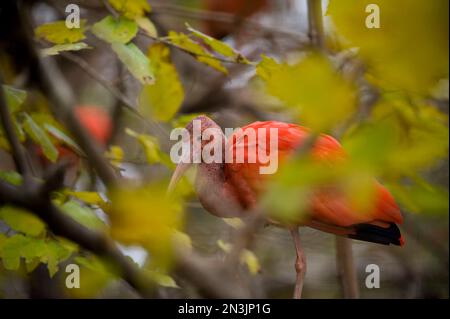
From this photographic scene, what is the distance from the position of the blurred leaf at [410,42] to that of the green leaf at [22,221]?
61 cm

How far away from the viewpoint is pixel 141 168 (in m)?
1.26

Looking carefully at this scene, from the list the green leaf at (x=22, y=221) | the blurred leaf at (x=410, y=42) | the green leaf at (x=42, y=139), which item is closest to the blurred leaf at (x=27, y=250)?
the green leaf at (x=22, y=221)

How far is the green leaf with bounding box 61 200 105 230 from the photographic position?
788mm

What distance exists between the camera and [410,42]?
0.26 m

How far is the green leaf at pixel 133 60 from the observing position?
0.86 m

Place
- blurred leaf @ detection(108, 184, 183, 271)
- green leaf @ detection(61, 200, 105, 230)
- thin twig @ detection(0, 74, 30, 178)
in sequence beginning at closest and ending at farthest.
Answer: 1. blurred leaf @ detection(108, 184, 183, 271)
2. thin twig @ detection(0, 74, 30, 178)
3. green leaf @ detection(61, 200, 105, 230)

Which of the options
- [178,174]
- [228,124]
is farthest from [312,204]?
[228,124]

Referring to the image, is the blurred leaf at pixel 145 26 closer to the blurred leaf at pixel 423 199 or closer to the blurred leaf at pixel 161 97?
the blurred leaf at pixel 161 97

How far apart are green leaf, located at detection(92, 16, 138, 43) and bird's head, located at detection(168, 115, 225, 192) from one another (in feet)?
0.58

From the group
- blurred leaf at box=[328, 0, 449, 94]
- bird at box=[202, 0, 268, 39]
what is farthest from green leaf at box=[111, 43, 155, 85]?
bird at box=[202, 0, 268, 39]

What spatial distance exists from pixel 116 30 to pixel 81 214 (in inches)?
9.1

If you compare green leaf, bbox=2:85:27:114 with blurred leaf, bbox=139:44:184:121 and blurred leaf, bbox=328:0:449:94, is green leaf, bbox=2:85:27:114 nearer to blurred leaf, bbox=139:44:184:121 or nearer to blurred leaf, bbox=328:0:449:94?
blurred leaf, bbox=139:44:184:121

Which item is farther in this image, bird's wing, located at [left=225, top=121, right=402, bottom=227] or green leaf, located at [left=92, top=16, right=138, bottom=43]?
green leaf, located at [left=92, top=16, right=138, bottom=43]

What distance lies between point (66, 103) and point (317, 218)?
0.91 ft
